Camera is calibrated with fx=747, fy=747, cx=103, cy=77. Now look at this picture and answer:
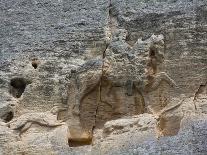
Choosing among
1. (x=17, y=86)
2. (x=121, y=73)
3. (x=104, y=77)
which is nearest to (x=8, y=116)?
(x=17, y=86)

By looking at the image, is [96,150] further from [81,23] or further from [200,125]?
[81,23]

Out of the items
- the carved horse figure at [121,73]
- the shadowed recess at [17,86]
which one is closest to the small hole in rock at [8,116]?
the shadowed recess at [17,86]

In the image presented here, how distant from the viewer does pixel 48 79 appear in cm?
971

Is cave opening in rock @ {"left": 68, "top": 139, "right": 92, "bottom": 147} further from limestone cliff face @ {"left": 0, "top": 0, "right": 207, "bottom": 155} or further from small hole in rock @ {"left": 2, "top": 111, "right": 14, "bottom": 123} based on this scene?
small hole in rock @ {"left": 2, "top": 111, "right": 14, "bottom": 123}

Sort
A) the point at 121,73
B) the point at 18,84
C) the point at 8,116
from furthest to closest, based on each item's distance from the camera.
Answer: the point at 18,84 < the point at 8,116 < the point at 121,73

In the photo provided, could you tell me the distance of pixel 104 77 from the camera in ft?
31.0

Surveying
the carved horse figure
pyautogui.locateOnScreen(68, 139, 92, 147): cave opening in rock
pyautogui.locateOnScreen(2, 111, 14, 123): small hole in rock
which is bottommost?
pyautogui.locateOnScreen(68, 139, 92, 147): cave opening in rock

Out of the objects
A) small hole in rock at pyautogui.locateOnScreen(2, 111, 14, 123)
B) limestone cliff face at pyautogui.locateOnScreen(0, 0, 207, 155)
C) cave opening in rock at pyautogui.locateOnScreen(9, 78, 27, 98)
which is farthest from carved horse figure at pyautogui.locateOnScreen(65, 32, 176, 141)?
small hole in rock at pyautogui.locateOnScreen(2, 111, 14, 123)

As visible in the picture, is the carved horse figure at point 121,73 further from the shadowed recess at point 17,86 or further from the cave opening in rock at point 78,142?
the shadowed recess at point 17,86

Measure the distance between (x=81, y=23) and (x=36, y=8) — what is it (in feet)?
2.66

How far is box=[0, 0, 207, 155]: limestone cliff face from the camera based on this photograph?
886cm

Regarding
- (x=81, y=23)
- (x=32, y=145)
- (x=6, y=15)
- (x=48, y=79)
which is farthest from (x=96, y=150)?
(x=6, y=15)

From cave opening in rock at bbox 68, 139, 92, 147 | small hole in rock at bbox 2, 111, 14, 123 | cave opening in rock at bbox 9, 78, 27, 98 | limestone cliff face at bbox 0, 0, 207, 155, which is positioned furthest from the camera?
cave opening in rock at bbox 9, 78, 27, 98

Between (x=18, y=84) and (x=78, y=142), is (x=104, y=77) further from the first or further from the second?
(x=18, y=84)
